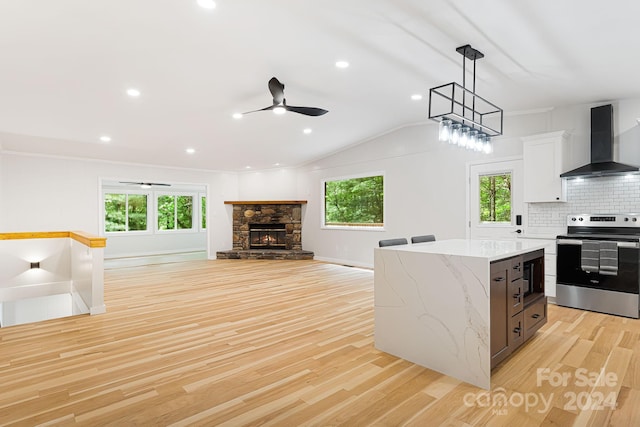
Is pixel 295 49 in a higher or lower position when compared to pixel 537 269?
higher

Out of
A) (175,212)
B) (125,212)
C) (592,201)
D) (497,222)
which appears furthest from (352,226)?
(125,212)

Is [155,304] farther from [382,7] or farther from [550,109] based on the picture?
[550,109]

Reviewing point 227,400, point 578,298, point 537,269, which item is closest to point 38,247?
point 227,400

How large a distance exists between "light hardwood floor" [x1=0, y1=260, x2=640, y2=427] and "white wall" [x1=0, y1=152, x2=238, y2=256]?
4158 millimetres

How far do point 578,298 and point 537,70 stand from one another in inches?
112

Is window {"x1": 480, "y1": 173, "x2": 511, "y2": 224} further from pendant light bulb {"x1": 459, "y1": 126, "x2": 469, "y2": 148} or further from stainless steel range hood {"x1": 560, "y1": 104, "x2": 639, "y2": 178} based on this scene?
pendant light bulb {"x1": 459, "y1": 126, "x2": 469, "y2": 148}

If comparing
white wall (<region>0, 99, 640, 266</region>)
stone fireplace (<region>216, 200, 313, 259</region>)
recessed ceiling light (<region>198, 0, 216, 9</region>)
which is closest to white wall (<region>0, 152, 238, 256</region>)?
white wall (<region>0, 99, 640, 266</region>)

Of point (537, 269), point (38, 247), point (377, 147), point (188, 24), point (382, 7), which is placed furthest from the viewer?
point (377, 147)

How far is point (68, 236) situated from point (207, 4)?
4.73 meters

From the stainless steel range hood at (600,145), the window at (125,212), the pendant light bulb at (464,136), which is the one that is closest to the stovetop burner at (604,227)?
the stainless steel range hood at (600,145)

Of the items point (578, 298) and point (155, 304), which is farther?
point (155, 304)

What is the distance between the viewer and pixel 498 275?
2568mm

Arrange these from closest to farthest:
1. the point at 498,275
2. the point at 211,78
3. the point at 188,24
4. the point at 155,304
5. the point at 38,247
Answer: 1. the point at 498,275
2. the point at 188,24
3. the point at 211,78
4. the point at 155,304
5. the point at 38,247

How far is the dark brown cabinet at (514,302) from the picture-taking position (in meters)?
2.53
